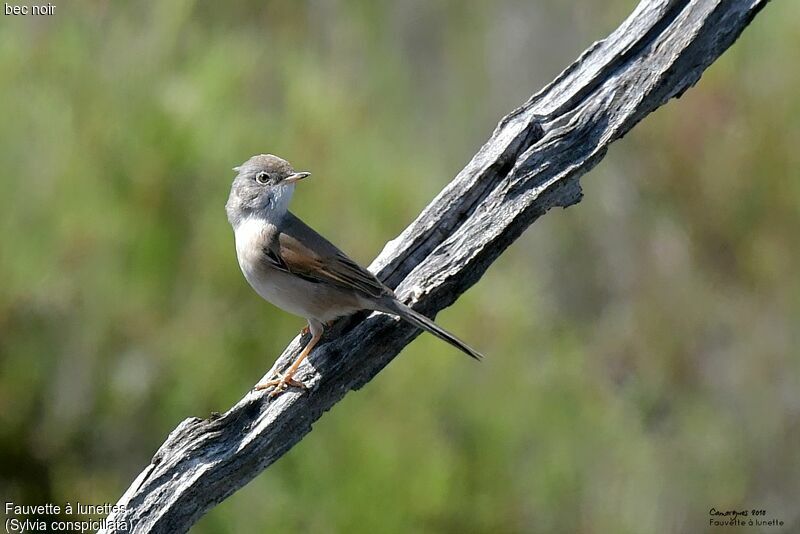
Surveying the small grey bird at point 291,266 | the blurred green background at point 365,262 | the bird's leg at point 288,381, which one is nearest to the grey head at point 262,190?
the small grey bird at point 291,266

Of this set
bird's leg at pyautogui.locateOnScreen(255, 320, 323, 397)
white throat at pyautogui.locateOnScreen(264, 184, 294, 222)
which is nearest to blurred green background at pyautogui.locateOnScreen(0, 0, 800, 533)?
white throat at pyautogui.locateOnScreen(264, 184, 294, 222)

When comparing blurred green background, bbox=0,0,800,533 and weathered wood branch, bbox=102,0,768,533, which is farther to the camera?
blurred green background, bbox=0,0,800,533

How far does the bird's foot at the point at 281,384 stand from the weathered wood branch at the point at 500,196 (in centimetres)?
2

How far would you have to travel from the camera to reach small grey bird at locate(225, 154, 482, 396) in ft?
12.2

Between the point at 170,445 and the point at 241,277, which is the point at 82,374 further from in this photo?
the point at 170,445

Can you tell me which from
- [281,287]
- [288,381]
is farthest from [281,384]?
[281,287]

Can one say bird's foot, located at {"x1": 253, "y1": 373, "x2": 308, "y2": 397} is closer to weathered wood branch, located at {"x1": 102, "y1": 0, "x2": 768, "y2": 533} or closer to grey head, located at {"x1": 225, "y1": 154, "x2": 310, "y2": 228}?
weathered wood branch, located at {"x1": 102, "y1": 0, "x2": 768, "y2": 533}

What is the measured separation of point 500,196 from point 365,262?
318cm

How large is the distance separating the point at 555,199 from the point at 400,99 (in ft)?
19.0

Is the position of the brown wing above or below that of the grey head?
below

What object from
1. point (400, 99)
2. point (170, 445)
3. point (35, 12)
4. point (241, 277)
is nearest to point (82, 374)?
point (241, 277)

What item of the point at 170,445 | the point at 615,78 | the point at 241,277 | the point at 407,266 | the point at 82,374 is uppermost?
the point at 241,277

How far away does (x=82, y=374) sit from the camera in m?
6.55

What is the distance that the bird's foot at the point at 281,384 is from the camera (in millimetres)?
3561
